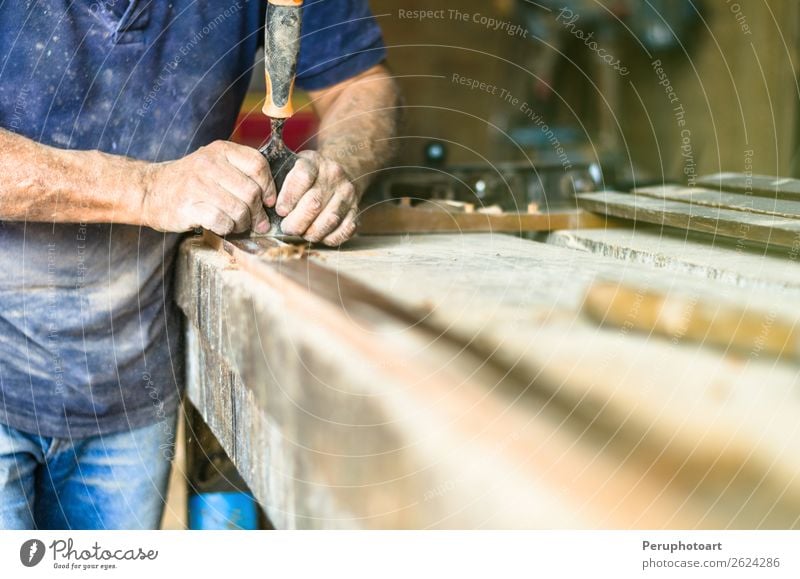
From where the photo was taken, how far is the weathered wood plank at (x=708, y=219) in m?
0.62

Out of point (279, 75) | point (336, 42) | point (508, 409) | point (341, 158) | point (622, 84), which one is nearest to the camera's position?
point (508, 409)

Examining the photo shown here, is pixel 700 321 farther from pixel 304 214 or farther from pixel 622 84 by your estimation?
pixel 622 84

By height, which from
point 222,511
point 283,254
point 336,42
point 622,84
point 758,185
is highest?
point 622,84

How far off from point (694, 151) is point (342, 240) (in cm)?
149

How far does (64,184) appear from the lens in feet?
2.24

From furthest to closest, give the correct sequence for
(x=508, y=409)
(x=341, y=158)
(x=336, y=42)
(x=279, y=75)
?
(x=336, y=42)
(x=341, y=158)
(x=279, y=75)
(x=508, y=409)

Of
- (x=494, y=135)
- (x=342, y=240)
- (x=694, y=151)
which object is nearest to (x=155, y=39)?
(x=342, y=240)

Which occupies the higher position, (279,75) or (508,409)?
(279,75)

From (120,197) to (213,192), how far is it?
99 mm

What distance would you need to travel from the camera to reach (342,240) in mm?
724

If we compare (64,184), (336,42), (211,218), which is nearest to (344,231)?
(211,218)
